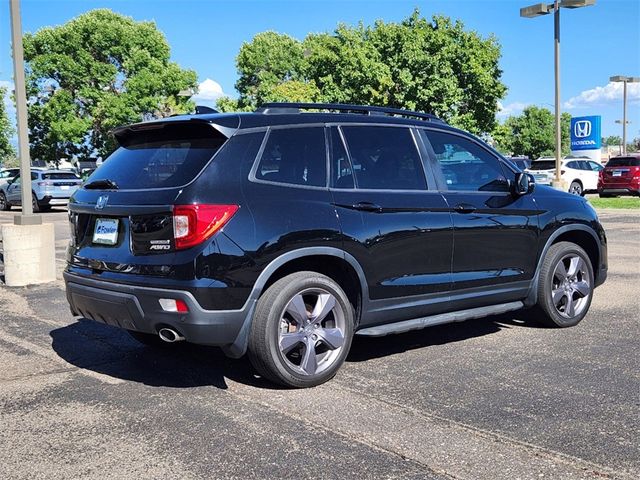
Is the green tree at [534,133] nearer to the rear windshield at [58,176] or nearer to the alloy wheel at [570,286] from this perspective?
the rear windshield at [58,176]

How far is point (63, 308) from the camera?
7176 millimetres

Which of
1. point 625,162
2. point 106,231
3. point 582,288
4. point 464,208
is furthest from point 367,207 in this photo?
point 625,162

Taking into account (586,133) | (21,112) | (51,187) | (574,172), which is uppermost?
(586,133)

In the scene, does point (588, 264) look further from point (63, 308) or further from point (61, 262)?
point (61, 262)

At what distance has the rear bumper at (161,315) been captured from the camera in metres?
3.96

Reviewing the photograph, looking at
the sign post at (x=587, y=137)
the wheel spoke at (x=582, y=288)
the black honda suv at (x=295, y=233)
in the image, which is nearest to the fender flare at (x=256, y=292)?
the black honda suv at (x=295, y=233)

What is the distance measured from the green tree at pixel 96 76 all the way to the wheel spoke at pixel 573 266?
4213 centimetres

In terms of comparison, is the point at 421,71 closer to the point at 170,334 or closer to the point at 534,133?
the point at 170,334

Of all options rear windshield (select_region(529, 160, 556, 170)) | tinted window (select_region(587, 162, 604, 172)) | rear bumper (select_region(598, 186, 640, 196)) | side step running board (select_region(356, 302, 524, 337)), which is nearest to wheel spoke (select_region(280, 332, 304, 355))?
side step running board (select_region(356, 302, 524, 337))

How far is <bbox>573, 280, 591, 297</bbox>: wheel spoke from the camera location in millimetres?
6091

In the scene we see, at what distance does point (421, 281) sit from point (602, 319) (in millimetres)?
2465

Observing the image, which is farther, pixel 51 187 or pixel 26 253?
pixel 51 187

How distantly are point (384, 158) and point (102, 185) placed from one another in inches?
77.4

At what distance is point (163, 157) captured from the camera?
438cm
